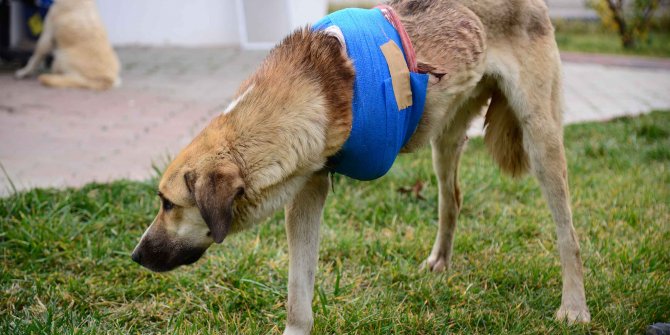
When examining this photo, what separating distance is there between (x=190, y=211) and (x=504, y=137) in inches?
66.3

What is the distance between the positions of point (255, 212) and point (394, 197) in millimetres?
2054

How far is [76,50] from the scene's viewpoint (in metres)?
7.45

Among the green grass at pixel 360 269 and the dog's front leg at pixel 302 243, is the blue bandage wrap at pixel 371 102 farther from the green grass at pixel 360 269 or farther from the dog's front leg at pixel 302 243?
the green grass at pixel 360 269

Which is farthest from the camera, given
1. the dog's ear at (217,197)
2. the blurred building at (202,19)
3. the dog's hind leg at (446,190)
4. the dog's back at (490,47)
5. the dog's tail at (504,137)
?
the blurred building at (202,19)

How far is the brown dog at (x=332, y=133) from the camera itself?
95.1 inches

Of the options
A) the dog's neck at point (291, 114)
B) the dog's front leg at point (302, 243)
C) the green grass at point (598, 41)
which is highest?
the dog's neck at point (291, 114)

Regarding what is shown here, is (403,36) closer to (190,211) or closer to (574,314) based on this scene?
(190,211)

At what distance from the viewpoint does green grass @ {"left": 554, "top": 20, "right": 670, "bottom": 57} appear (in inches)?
482

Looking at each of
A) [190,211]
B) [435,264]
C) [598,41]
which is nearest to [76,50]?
[435,264]

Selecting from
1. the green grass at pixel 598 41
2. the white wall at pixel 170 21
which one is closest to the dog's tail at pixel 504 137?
the white wall at pixel 170 21

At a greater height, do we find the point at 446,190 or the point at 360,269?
the point at 446,190

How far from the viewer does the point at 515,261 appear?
3.61 meters

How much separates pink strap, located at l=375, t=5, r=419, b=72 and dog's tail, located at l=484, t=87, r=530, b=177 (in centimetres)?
71

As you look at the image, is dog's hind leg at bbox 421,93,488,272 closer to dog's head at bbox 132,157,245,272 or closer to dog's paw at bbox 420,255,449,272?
dog's paw at bbox 420,255,449,272
